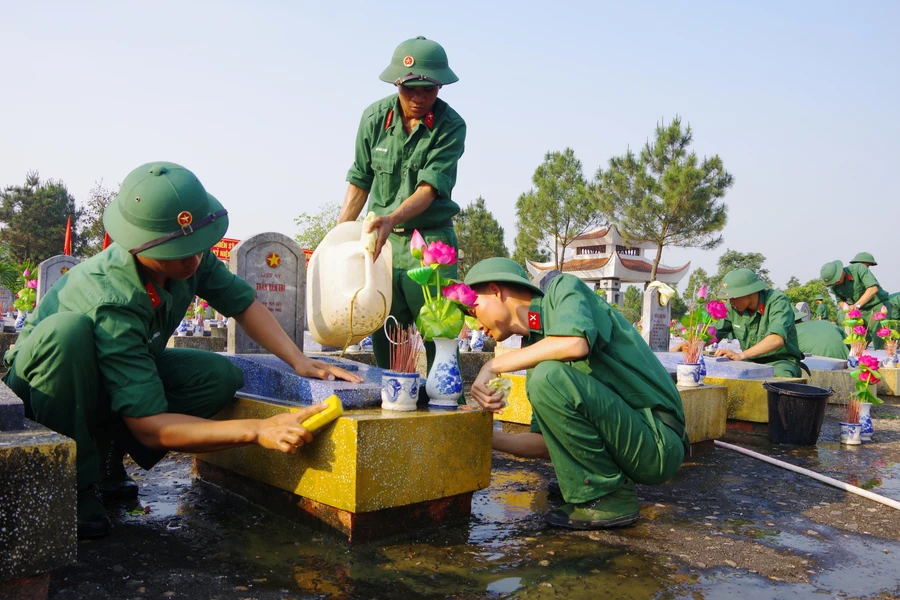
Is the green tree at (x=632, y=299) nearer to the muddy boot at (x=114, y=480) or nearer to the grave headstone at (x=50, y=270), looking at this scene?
the grave headstone at (x=50, y=270)

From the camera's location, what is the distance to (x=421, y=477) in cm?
264

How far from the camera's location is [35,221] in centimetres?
3522

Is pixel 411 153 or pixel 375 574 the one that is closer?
pixel 375 574

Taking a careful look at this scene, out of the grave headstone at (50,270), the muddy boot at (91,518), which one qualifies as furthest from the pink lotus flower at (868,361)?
the grave headstone at (50,270)

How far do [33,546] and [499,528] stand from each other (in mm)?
1640

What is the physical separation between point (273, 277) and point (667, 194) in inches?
1018

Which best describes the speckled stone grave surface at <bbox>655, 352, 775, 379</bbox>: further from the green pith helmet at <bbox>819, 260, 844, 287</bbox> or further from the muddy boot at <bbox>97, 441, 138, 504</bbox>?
the green pith helmet at <bbox>819, 260, 844, 287</bbox>

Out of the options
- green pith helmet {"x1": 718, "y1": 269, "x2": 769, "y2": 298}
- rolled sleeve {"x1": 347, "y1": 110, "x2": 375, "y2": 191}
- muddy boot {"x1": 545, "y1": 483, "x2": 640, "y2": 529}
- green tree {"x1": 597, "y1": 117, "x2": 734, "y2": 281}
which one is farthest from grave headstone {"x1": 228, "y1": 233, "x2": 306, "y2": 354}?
green tree {"x1": 597, "y1": 117, "x2": 734, "y2": 281}

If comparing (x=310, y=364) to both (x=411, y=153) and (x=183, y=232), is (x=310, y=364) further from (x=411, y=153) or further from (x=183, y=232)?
(x=411, y=153)

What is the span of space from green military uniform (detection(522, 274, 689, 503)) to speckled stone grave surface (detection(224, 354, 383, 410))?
66 cm

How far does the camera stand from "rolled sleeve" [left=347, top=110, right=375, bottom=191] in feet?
13.2

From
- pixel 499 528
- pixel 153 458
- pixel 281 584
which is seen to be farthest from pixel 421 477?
pixel 153 458

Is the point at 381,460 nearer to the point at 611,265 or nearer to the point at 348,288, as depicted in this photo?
the point at 348,288

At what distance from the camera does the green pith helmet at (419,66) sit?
11.9 feet
